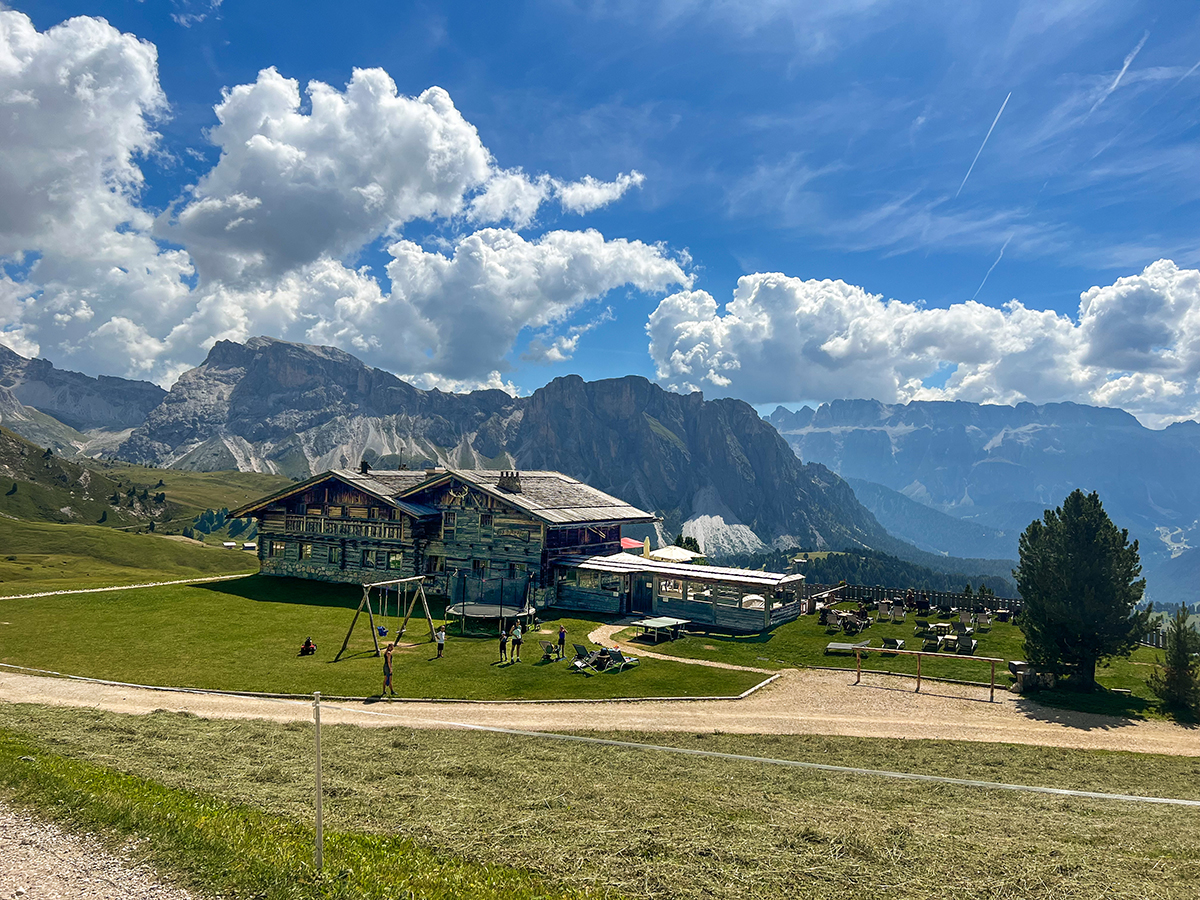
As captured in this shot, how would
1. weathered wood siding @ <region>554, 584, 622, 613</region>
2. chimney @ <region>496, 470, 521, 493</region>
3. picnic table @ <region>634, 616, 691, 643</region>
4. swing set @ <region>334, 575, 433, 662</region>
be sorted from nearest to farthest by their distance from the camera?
1. swing set @ <region>334, 575, 433, 662</region>
2. picnic table @ <region>634, 616, 691, 643</region>
3. weathered wood siding @ <region>554, 584, 622, 613</region>
4. chimney @ <region>496, 470, 521, 493</region>

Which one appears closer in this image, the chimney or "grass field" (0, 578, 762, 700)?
"grass field" (0, 578, 762, 700)

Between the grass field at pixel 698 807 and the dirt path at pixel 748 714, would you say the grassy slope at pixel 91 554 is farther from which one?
the grass field at pixel 698 807

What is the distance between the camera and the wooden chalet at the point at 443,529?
53906mm

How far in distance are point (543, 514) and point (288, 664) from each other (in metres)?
22.0

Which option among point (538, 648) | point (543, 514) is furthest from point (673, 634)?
point (543, 514)

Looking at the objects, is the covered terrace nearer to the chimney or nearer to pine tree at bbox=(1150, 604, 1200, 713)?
the chimney

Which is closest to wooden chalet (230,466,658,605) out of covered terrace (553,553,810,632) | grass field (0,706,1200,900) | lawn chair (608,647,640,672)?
covered terrace (553,553,810,632)

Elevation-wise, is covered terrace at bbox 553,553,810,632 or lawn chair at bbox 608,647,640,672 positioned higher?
covered terrace at bbox 553,553,810,632

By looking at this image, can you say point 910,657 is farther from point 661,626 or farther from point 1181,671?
point 661,626

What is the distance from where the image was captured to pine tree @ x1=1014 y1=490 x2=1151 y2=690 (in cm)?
3186

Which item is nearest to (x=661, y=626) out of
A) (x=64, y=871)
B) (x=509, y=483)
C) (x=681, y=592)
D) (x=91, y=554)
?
(x=681, y=592)

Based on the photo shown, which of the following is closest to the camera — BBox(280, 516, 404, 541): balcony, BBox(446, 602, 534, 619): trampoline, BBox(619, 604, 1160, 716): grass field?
BBox(619, 604, 1160, 716): grass field

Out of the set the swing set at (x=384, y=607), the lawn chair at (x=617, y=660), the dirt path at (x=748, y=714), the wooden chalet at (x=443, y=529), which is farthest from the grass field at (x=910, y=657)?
the swing set at (x=384, y=607)

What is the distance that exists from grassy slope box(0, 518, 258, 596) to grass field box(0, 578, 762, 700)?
66.3 m
